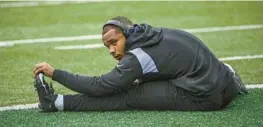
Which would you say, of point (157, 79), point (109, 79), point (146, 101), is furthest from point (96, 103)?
point (157, 79)

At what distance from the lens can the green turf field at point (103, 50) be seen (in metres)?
5.93

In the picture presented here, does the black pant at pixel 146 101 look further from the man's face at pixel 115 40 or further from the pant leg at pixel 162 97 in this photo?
the man's face at pixel 115 40

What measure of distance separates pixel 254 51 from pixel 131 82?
152 inches

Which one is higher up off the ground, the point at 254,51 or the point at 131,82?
the point at 131,82

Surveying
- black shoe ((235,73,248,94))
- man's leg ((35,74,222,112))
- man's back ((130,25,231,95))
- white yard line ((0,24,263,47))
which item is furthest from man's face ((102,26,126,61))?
white yard line ((0,24,263,47))

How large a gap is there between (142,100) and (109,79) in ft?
1.27

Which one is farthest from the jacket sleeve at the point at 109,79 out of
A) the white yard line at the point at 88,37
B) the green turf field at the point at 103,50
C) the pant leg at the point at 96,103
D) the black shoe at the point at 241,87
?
the white yard line at the point at 88,37

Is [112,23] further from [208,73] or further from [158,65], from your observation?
[208,73]

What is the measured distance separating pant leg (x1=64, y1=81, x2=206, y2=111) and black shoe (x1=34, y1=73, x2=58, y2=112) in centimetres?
12

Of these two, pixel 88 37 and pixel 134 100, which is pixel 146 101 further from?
pixel 88 37

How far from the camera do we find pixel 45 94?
611 cm

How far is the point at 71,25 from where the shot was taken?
38.8ft

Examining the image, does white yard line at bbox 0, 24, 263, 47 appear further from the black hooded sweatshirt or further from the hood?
the hood

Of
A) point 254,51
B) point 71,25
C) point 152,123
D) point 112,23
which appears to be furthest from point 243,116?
point 71,25
